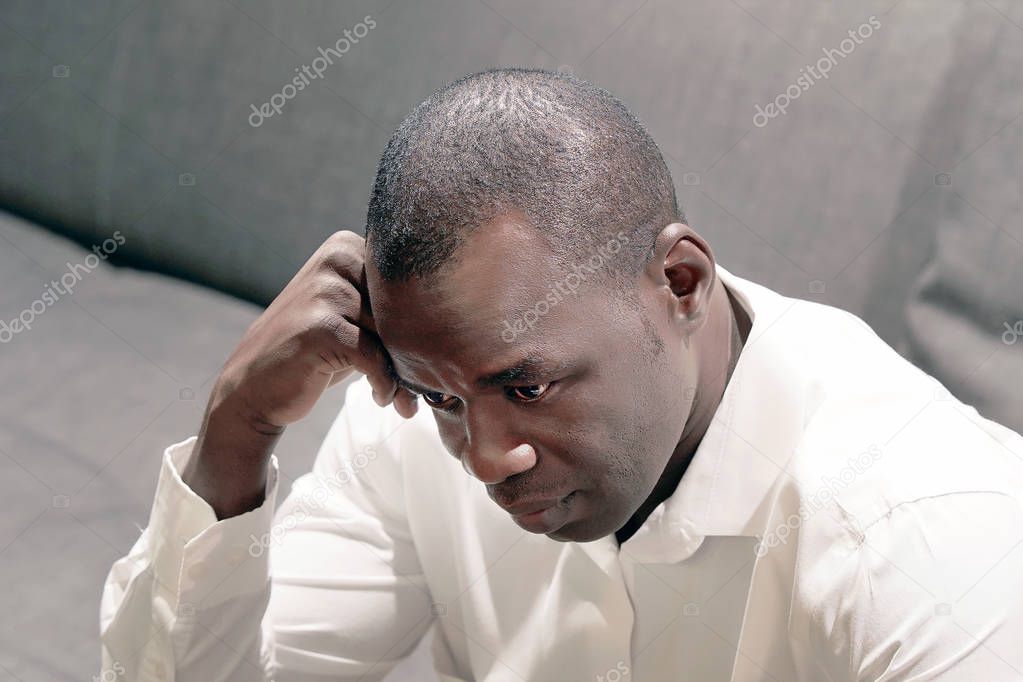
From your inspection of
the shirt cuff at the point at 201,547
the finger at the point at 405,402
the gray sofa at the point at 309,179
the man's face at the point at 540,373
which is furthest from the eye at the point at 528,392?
the gray sofa at the point at 309,179

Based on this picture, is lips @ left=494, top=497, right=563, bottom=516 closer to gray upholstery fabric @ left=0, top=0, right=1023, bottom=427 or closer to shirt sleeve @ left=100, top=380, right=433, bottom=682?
shirt sleeve @ left=100, top=380, right=433, bottom=682

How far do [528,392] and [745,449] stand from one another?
205mm

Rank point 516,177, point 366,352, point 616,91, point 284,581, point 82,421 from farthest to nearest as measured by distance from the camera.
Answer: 1. point 82,421
2. point 616,91
3. point 284,581
4. point 366,352
5. point 516,177

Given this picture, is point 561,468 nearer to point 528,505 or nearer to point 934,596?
point 528,505

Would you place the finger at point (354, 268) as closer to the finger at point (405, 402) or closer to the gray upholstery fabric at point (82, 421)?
the finger at point (405, 402)

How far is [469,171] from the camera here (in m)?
0.65

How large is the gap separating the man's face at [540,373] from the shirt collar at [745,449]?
89 millimetres

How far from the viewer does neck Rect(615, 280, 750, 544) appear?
2.65 ft

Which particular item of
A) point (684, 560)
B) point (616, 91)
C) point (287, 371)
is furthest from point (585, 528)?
point (616, 91)

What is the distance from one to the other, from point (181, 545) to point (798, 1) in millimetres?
731

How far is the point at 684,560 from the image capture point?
2.78 ft

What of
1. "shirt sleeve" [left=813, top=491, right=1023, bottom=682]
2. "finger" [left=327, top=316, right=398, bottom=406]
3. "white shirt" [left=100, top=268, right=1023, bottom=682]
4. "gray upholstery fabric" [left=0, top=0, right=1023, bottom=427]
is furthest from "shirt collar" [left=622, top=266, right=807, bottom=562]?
"gray upholstery fabric" [left=0, top=0, right=1023, bottom=427]

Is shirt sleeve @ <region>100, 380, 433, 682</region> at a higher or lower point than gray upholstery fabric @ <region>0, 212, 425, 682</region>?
higher

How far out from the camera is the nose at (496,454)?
69 centimetres
